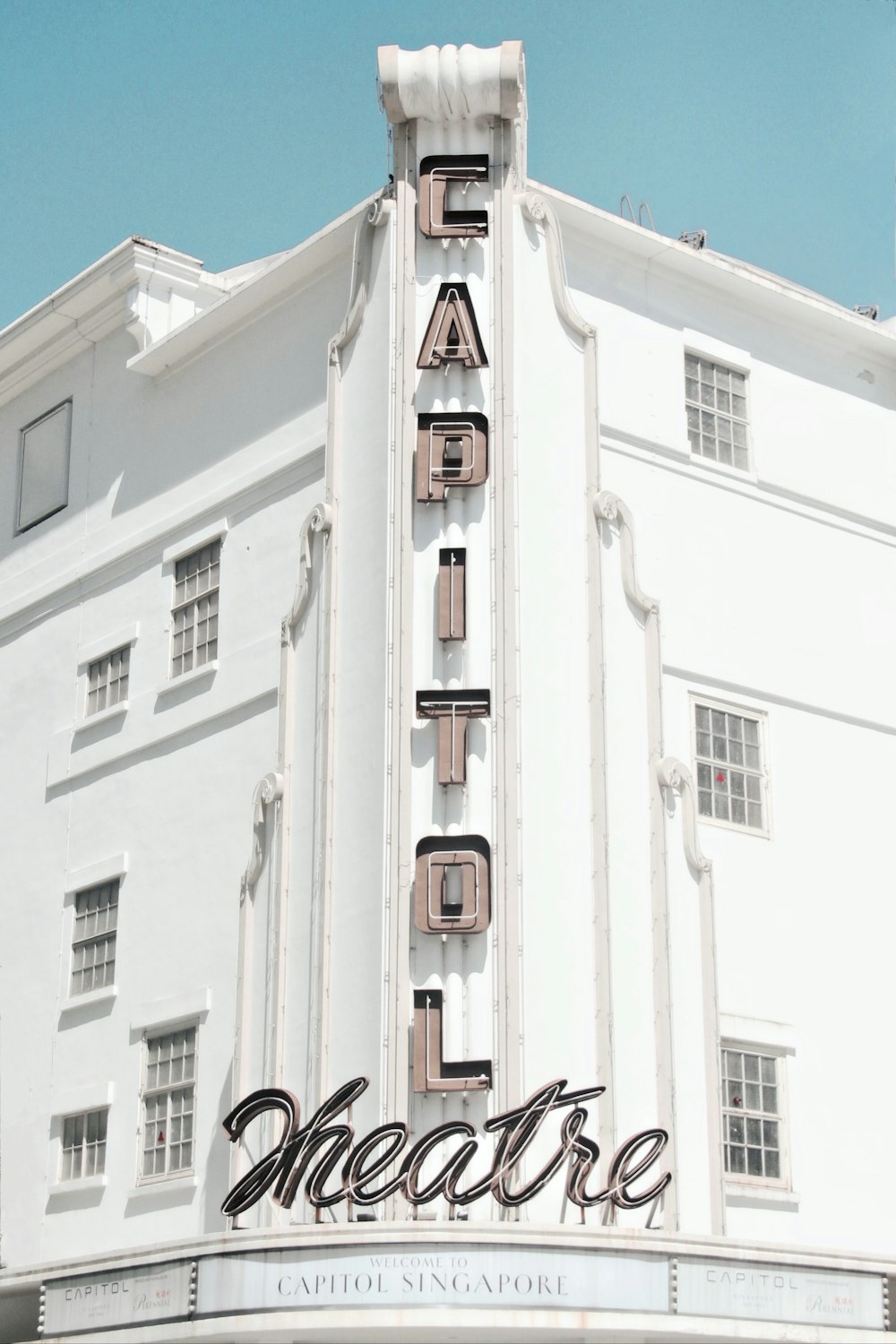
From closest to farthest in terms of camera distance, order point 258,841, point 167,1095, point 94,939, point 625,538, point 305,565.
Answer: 1. point 258,841
2. point 625,538
3. point 305,565
4. point 167,1095
5. point 94,939

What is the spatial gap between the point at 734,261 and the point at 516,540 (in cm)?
720

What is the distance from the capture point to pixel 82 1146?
26.3m

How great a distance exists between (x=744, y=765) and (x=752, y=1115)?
4.30 m

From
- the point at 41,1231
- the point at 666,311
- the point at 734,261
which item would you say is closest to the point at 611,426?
the point at 666,311

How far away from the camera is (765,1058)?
24.2 meters

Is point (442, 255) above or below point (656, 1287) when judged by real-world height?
above

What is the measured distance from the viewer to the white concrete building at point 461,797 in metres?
21.0

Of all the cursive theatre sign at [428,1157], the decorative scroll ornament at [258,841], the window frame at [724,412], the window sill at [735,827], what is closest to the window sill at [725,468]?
the window frame at [724,412]

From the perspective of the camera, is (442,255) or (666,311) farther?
(666,311)

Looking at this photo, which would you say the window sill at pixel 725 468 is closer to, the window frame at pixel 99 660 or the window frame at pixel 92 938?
the window frame at pixel 99 660

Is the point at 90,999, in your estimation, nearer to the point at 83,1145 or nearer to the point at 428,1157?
the point at 83,1145

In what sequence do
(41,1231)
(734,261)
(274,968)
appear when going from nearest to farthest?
(274,968) → (41,1231) → (734,261)

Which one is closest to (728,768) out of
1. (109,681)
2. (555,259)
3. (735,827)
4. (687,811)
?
(735,827)

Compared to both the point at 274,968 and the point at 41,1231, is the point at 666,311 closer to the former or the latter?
the point at 274,968
